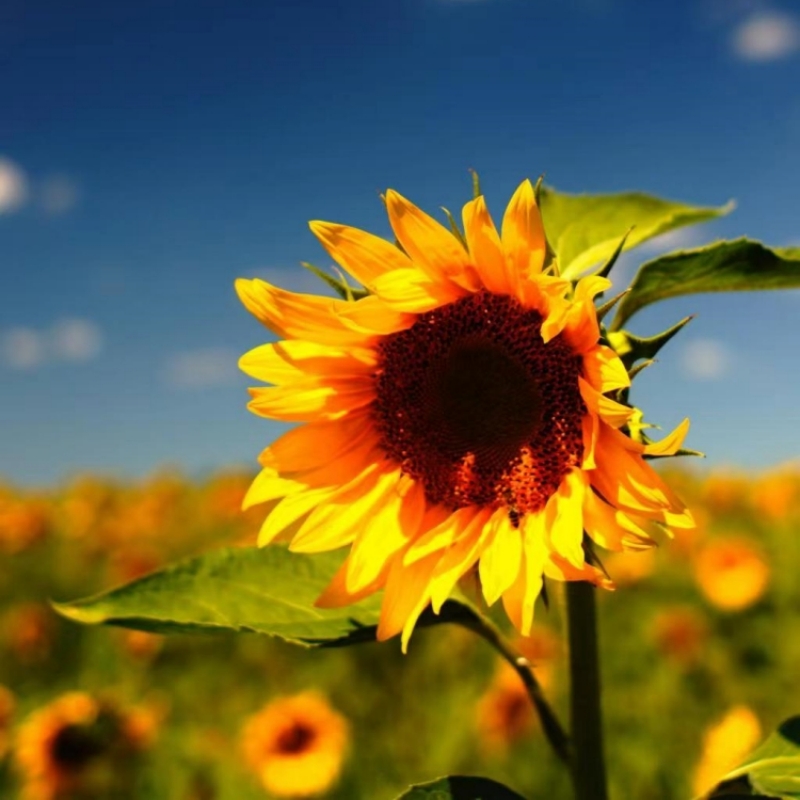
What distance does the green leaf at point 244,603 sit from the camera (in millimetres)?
1463

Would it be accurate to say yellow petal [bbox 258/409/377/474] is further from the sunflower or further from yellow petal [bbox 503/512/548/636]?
yellow petal [bbox 503/512/548/636]

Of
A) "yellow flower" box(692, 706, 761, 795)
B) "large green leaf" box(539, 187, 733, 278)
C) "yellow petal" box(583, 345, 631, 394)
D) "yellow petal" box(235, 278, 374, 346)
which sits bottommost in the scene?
"yellow flower" box(692, 706, 761, 795)

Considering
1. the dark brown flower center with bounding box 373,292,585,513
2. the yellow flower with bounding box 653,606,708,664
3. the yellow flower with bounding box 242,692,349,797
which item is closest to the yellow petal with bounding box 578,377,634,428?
the dark brown flower center with bounding box 373,292,585,513

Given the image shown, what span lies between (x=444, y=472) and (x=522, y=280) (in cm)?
35

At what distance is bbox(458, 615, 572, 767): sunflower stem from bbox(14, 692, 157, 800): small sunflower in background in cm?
272

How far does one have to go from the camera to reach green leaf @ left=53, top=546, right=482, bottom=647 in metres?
1.46

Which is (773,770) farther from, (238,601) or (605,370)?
(238,601)

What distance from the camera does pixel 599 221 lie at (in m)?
1.71

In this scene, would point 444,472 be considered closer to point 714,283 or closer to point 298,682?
point 714,283

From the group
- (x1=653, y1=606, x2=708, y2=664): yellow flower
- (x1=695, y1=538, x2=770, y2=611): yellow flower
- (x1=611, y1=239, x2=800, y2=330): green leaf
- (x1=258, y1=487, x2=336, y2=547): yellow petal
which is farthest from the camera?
(x1=695, y1=538, x2=770, y2=611): yellow flower

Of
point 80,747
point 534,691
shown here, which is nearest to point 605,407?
point 534,691

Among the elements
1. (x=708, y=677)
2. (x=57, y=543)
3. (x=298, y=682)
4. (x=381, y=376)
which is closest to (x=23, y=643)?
(x=298, y=682)

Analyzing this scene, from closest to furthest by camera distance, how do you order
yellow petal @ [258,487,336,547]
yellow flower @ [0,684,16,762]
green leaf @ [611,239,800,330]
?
green leaf @ [611,239,800,330], yellow petal @ [258,487,336,547], yellow flower @ [0,684,16,762]

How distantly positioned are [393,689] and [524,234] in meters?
4.01
